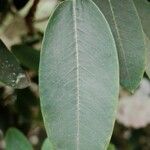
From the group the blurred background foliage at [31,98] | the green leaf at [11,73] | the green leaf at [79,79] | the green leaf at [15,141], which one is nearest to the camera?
the green leaf at [79,79]

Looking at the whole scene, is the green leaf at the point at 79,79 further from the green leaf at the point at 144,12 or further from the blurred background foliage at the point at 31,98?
the blurred background foliage at the point at 31,98

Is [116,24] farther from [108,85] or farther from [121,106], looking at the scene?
[121,106]

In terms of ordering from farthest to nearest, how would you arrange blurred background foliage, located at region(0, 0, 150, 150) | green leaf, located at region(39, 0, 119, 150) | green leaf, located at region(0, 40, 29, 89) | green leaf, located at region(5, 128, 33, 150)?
blurred background foliage, located at region(0, 0, 150, 150), green leaf, located at region(5, 128, 33, 150), green leaf, located at region(0, 40, 29, 89), green leaf, located at region(39, 0, 119, 150)

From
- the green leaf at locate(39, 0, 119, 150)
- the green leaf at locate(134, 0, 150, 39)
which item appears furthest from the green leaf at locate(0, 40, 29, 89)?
the green leaf at locate(134, 0, 150, 39)

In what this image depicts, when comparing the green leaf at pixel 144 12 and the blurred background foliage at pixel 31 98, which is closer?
the green leaf at pixel 144 12

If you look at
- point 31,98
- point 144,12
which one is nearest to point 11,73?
point 144,12

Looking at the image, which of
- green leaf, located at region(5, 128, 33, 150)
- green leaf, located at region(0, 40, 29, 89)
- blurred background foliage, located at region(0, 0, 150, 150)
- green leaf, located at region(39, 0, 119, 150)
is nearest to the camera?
green leaf, located at region(39, 0, 119, 150)

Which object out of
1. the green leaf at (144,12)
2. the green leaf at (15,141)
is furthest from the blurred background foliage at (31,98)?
the green leaf at (144,12)

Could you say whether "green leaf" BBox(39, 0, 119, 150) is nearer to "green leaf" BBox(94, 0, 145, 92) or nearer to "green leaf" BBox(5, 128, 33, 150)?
"green leaf" BBox(94, 0, 145, 92)
